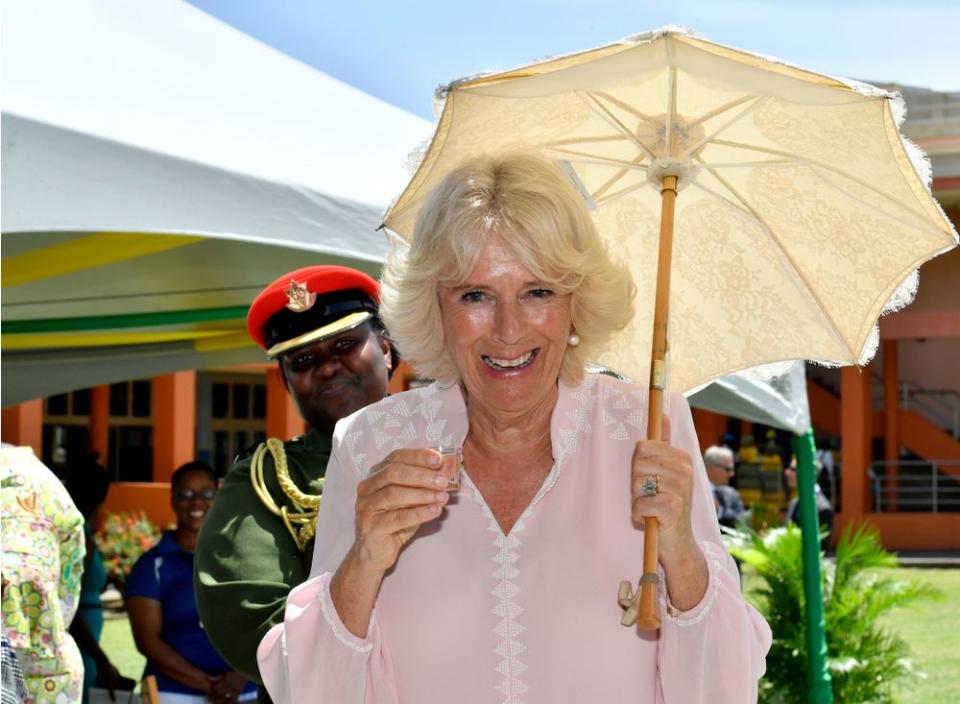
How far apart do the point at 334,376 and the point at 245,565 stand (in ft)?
1.81

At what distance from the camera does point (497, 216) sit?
1.98 m

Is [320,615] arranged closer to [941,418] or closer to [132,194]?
[132,194]

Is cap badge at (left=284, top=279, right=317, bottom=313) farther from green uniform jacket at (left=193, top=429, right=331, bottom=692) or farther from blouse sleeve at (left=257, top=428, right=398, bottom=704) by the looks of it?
blouse sleeve at (left=257, top=428, right=398, bottom=704)

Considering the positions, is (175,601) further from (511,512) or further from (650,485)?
(650,485)

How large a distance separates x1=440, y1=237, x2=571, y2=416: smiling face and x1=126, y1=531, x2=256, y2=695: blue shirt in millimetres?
3142

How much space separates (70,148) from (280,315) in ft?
1.91

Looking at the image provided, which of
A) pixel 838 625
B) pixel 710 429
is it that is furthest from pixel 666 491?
pixel 710 429

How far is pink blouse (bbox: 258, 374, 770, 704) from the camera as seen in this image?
6.08 ft

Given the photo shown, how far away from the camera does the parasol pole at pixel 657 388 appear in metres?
1.78

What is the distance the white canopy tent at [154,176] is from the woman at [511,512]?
0.86 meters

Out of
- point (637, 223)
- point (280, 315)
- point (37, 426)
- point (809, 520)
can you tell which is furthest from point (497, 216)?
point (37, 426)

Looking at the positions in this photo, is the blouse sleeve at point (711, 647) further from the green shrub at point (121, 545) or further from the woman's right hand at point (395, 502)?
the green shrub at point (121, 545)

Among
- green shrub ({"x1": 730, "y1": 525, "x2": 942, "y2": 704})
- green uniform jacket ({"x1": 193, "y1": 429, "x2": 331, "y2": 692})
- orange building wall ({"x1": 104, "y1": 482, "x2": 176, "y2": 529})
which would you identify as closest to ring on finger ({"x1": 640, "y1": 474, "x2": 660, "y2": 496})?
green uniform jacket ({"x1": 193, "y1": 429, "x2": 331, "y2": 692})

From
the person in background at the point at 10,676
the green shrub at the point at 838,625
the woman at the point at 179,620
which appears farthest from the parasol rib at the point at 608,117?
the green shrub at the point at 838,625
